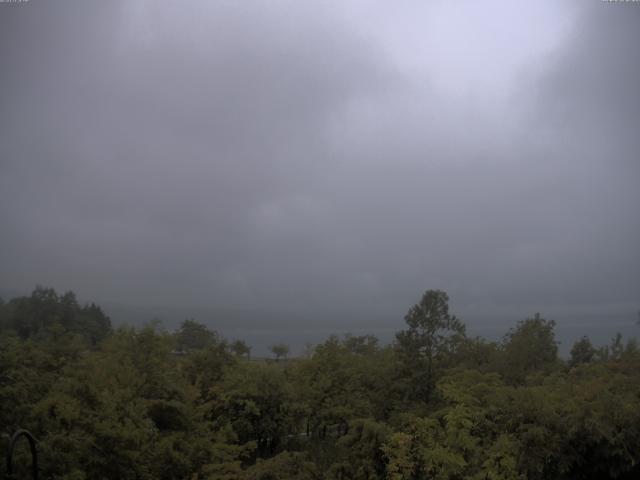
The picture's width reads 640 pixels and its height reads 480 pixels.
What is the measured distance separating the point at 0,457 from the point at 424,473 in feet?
37.4

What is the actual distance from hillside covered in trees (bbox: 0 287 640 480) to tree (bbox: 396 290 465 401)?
73 mm

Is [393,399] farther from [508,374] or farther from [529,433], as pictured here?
[529,433]

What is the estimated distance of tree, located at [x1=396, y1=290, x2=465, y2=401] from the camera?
1035 inches

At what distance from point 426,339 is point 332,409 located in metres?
6.31

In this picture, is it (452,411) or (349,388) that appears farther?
(349,388)

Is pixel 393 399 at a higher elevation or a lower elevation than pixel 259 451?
higher

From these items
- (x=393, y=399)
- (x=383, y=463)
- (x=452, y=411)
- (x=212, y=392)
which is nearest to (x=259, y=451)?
(x=212, y=392)

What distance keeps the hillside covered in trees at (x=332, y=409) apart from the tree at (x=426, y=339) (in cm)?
7

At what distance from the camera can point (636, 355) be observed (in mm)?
31016

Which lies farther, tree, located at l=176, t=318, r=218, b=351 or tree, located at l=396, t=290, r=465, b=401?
tree, located at l=176, t=318, r=218, b=351

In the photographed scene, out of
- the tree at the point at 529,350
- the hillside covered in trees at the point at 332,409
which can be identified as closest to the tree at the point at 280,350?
the hillside covered in trees at the point at 332,409

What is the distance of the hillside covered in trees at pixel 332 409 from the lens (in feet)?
45.3

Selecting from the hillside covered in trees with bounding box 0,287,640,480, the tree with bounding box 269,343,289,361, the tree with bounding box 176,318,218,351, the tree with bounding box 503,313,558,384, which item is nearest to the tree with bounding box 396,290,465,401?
the hillside covered in trees with bounding box 0,287,640,480

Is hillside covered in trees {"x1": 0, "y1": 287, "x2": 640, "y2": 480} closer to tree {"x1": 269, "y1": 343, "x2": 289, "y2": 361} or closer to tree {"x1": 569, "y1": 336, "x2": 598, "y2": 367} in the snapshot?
tree {"x1": 569, "y1": 336, "x2": 598, "y2": 367}
